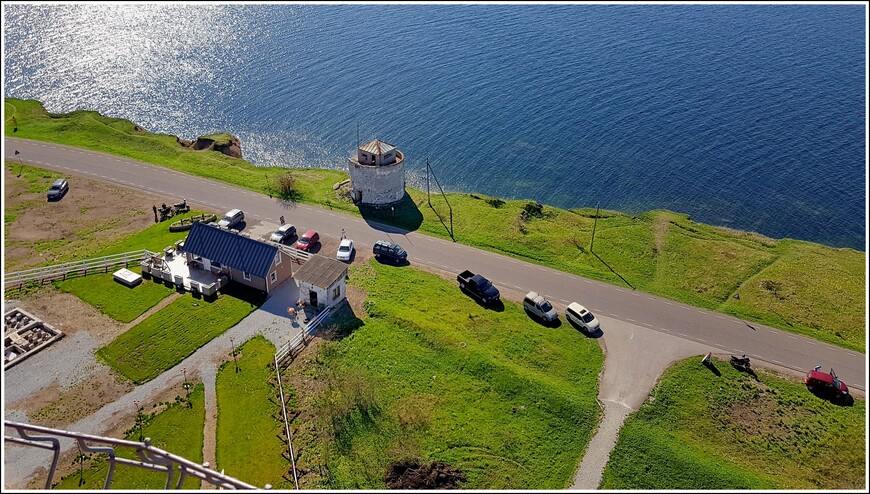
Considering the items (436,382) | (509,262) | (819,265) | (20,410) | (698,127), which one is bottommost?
(20,410)

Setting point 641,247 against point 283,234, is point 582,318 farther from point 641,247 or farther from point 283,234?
point 283,234

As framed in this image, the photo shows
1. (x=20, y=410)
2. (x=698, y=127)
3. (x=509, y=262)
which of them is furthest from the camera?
(x=698, y=127)

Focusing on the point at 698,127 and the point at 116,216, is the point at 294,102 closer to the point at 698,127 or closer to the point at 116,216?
the point at 116,216

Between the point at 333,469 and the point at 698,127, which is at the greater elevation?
the point at 698,127

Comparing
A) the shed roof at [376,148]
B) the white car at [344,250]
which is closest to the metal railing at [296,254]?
the white car at [344,250]

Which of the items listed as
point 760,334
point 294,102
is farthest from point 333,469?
point 294,102

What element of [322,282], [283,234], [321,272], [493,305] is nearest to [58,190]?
[283,234]

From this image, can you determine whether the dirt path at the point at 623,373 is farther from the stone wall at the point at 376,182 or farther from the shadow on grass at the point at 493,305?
the stone wall at the point at 376,182

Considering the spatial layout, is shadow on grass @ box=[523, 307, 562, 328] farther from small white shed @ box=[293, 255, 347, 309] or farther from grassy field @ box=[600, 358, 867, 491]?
small white shed @ box=[293, 255, 347, 309]
